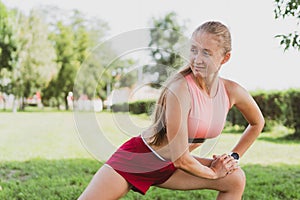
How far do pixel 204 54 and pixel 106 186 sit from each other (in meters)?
0.85

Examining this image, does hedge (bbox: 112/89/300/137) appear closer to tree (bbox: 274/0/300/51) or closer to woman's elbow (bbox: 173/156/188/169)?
tree (bbox: 274/0/300/51)

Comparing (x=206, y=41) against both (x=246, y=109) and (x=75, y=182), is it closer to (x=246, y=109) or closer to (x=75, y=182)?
(x=246, y=109)

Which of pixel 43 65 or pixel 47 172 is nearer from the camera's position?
pixel 47 172

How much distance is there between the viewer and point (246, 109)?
2619 millimetres

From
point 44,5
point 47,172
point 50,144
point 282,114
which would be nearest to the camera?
point 47,172

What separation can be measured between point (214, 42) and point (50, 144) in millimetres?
8422

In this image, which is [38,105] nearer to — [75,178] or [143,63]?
[75,178]

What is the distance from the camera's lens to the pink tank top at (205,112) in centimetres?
229

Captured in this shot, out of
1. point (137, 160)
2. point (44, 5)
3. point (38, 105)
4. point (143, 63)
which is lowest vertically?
point (38, 105)

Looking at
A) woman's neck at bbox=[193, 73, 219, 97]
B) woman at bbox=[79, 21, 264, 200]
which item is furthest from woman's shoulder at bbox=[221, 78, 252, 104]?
woman's neck at bbox=[193, 73, 219, 97]

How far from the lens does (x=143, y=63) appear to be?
2.52m

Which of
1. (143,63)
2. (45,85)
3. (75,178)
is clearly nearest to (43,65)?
(45,85)

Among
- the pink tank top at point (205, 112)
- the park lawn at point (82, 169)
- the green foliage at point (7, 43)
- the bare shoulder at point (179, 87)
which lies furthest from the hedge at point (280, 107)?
the green foliage at point (7, 43)

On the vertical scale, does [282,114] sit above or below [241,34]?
below
